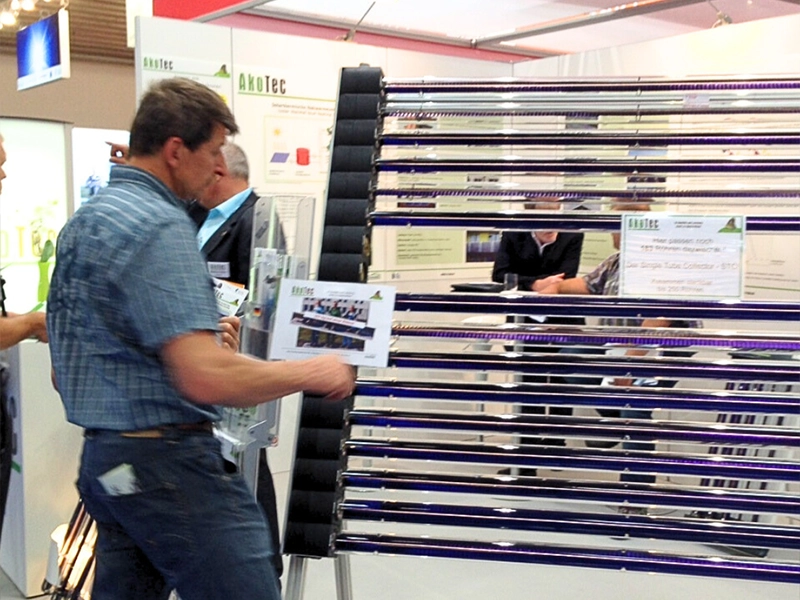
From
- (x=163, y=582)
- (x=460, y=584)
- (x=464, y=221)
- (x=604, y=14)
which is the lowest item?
(x=460, y=584)

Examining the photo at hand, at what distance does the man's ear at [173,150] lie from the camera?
1638 millimetres

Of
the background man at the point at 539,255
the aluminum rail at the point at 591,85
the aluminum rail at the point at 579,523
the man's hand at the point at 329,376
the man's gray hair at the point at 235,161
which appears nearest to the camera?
the man's hand at the point at 329,376

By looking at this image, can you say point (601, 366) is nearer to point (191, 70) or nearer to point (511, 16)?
point (191, 70)

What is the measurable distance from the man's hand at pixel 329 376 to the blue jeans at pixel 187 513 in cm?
24

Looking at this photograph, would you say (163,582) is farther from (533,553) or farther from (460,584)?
(460,584)

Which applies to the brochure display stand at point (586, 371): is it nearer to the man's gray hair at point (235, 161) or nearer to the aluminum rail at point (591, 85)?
the aluminum rail at point (591, 85)

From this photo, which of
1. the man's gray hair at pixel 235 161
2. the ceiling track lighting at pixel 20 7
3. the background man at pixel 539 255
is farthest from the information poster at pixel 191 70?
the ceiling track lighting at pixel 20 7

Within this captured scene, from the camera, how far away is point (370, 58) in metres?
4.98

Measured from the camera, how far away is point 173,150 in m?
1.64

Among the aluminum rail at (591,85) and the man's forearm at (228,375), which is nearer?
the man's forearm at (228,375)

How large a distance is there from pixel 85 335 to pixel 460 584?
8.15 ft

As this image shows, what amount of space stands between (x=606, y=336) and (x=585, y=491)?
32cm

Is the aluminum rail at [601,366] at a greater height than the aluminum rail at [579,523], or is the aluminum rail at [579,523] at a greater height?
the aluminum rail at [601,366]

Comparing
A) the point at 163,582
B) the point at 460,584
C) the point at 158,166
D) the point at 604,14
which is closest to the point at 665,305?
the point at 158,166
